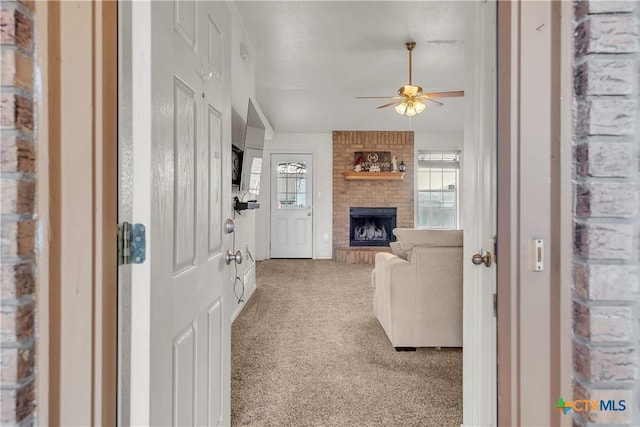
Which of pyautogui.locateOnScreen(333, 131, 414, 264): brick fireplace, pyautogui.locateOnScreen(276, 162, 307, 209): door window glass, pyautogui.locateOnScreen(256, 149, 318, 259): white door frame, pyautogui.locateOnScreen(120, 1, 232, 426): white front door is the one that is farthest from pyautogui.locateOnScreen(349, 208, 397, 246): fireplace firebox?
pyautogui.locateOnScreen(120, 1, 232, 426): white front door

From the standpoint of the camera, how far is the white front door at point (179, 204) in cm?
75

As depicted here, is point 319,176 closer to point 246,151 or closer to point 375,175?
point 375,175

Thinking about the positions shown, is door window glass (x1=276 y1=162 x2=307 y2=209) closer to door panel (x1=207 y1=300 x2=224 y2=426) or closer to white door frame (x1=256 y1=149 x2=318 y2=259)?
white door frame (x1=256 y1=149 x2=318 y2=259)

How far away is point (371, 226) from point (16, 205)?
20.7ft

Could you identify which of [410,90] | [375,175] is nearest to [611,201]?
[410,90]

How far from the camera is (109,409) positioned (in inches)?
27.9

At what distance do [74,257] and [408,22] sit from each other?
2.83m

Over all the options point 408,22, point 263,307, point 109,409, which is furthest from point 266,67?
point 109,409

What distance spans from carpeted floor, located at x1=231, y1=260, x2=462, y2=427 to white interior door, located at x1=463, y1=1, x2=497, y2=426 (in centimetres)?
47

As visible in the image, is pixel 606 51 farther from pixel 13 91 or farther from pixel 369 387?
pixel 369 387

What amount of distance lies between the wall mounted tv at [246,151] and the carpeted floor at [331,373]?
1233mm

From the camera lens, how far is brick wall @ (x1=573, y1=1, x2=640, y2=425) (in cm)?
66

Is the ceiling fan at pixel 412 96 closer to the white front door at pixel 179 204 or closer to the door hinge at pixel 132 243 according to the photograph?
the white front door at pixel 179 204

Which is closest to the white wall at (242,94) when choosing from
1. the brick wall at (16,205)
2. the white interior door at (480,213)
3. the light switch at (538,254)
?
the white interior door at (480,213)
